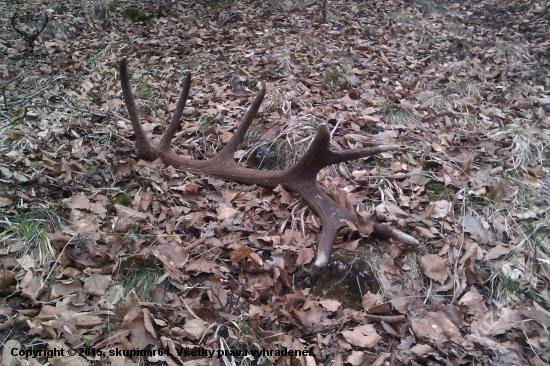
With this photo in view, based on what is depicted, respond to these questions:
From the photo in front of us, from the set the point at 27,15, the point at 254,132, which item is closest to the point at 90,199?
the point at 254,132

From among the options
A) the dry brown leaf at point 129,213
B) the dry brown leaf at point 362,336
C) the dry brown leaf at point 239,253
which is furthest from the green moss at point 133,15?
the dry brown leaf at point 362,336

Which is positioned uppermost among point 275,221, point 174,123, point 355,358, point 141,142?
point 174,123

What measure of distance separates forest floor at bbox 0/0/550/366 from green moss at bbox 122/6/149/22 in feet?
5.00

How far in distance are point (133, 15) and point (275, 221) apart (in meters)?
5.08

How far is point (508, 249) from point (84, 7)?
6.67 m

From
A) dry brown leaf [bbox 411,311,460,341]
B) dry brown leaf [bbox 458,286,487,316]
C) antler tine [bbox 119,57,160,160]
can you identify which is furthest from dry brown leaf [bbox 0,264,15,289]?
dry brown leaf [bbox 458,286,487,316]

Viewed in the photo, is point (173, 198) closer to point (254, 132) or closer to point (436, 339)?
point (254, 132)

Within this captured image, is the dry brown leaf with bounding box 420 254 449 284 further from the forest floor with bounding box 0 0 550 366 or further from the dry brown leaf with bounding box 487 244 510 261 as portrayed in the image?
the dry brown leaf with bounding box 487 244 510 261

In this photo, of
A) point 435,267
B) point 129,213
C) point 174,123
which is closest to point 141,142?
point 174,123

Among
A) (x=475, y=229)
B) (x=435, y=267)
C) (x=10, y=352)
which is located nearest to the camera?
(x=10, y=352)

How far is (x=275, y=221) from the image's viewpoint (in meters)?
2.73

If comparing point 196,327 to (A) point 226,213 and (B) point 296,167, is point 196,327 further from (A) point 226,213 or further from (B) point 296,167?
(B) point 296,167

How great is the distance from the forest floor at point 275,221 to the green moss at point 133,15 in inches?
60.0

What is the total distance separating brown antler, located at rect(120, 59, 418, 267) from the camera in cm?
250
